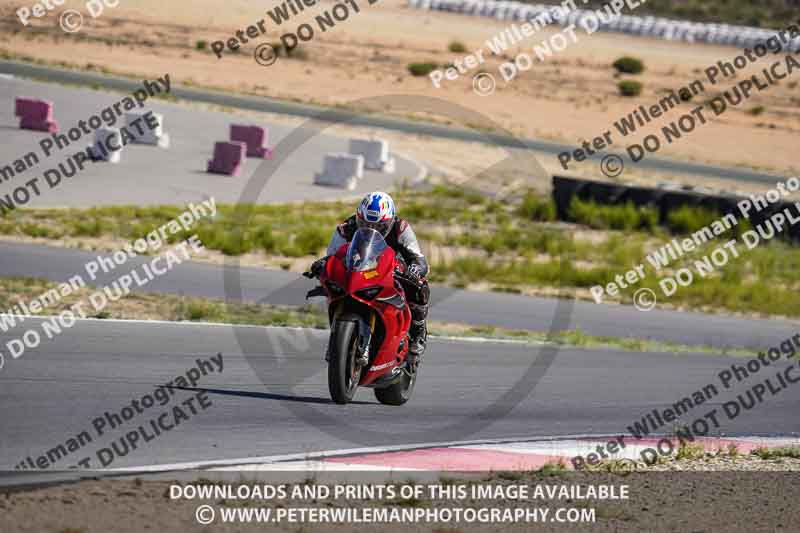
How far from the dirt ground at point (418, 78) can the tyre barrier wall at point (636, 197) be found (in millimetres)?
8030

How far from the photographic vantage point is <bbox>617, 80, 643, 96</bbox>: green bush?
61969 mm

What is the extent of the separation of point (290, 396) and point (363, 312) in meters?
1.32

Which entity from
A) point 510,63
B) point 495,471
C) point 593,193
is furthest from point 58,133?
point 510,63

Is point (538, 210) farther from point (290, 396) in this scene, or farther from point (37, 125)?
point (290, 396)

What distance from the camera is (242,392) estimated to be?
34.4 feet

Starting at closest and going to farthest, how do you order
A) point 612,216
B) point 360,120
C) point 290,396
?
point 290,396 → point 612,216 → point 360,120

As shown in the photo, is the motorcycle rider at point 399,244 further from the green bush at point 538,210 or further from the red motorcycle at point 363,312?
the green bush at point 538,210

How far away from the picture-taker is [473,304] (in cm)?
2033

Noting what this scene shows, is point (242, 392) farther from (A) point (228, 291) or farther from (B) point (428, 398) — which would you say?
(A) point (228, 291)

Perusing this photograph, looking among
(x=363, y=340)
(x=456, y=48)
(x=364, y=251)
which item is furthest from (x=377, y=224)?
(x=456, y=48)

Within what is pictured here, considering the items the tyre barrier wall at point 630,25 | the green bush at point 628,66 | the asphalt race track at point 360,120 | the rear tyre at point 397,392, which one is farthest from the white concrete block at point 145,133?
the tyre barrier wall at point 630,25

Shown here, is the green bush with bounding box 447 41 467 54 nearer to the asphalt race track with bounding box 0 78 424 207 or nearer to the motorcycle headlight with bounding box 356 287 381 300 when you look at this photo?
the asphalt race track with bounding box 0 78 424 207

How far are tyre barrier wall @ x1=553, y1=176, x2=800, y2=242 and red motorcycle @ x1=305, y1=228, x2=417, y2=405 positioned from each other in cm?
2176

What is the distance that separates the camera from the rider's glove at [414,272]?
9859mm
